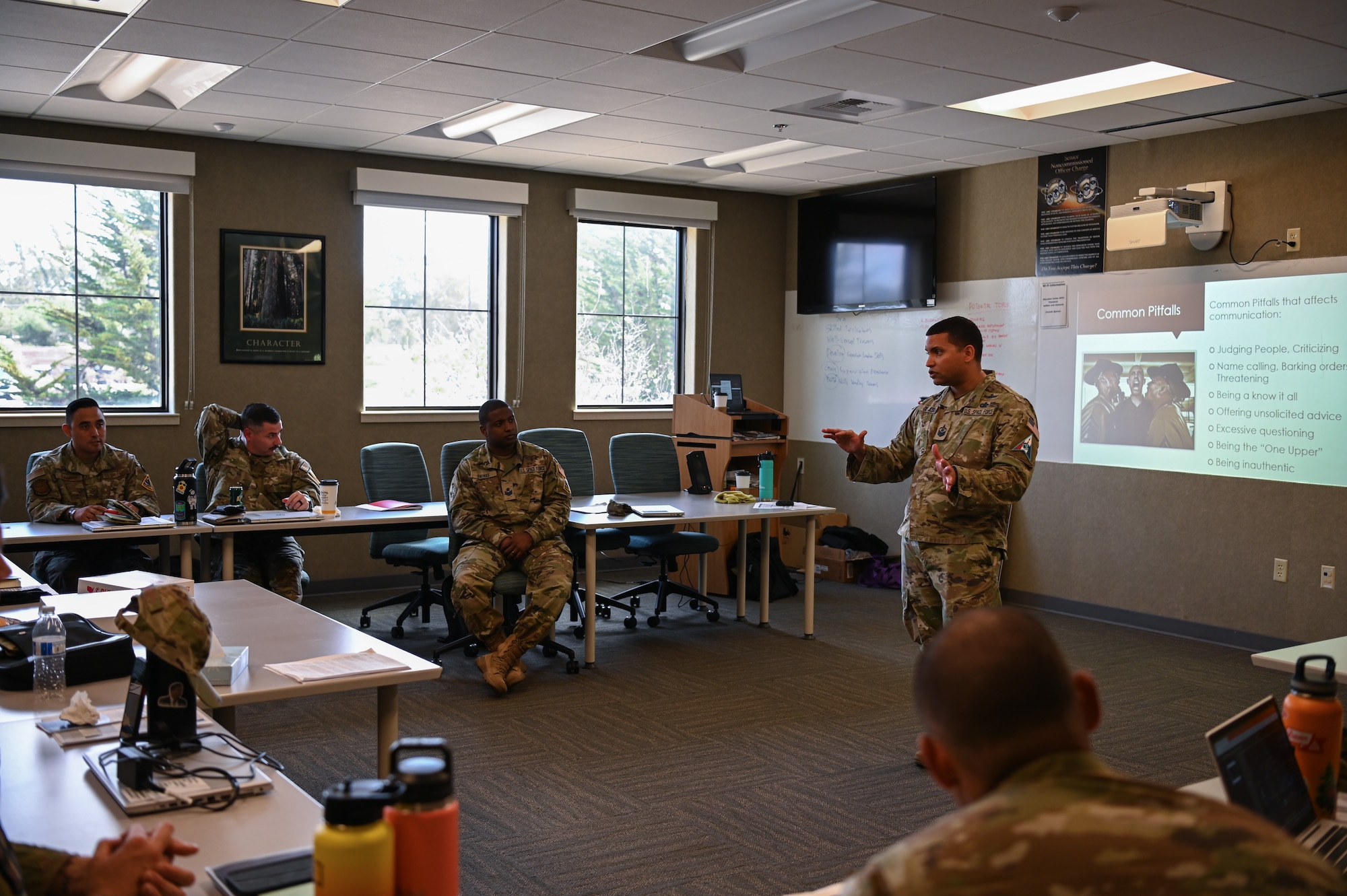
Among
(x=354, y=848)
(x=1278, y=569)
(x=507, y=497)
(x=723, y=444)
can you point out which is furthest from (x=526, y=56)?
(x=1278, y=569)

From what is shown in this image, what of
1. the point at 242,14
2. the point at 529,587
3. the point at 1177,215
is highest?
the point at 242,14

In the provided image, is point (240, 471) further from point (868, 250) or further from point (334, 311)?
point (868, 250)

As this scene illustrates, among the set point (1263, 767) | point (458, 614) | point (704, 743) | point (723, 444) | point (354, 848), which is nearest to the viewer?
point (354, 848)

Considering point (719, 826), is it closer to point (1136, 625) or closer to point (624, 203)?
point (1136, 625)

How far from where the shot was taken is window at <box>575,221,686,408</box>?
869cm

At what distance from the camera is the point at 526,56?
515 cm

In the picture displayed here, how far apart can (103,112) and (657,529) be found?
3.96m

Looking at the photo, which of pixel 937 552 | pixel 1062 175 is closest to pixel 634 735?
pixel 937 552

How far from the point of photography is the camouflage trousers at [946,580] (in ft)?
13.7

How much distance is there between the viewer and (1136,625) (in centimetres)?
688

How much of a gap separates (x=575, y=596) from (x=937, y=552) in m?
2.72

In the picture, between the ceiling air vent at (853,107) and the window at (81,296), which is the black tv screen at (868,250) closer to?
the ceiling air vent at (853,107)

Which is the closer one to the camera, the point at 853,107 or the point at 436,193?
the point at 853,107

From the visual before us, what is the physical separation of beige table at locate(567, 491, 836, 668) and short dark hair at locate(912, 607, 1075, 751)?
4.63 m
